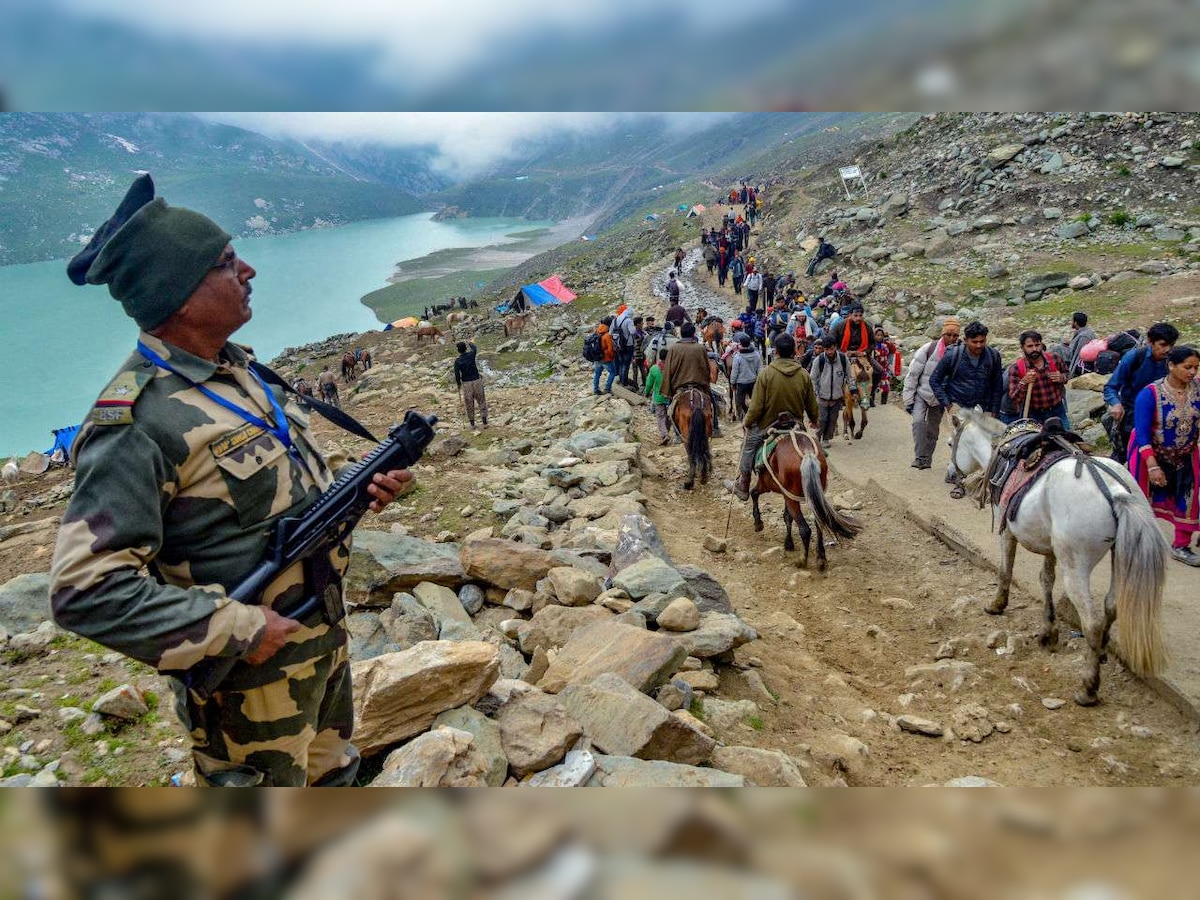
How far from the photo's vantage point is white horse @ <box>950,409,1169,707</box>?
4227 millimetres

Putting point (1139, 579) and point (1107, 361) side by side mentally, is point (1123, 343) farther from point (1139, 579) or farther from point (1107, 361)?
point (1139, 579)

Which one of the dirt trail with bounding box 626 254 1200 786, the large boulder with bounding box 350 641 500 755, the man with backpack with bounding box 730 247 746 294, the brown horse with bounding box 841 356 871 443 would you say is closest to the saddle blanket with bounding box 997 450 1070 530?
the dirt trail with bounding box 626 254 1200 786

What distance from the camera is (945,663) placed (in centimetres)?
525

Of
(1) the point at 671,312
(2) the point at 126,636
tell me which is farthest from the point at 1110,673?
(1) the point at 671,312

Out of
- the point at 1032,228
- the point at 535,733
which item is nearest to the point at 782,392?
the point at 535,733

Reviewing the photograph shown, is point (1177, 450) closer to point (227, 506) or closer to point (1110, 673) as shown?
point (1110, 673)

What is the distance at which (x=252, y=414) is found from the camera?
1.93 m

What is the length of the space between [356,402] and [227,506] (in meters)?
21.4

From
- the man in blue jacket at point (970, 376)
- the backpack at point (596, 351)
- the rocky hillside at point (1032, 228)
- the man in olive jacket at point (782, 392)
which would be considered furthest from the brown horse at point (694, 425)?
the rocky hillside at point (1032, 228)

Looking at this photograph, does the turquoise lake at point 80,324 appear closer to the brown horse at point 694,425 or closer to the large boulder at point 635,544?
the large boulder at point 635,544

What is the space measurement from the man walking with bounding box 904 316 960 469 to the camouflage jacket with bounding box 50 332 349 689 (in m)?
7.34

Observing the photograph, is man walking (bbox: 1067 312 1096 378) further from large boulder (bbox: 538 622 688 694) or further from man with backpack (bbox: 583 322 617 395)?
large boulder (bbox: 538 622 688 694)

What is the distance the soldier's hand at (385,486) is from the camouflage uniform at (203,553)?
0.59ft

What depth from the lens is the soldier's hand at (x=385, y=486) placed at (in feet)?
6.72
